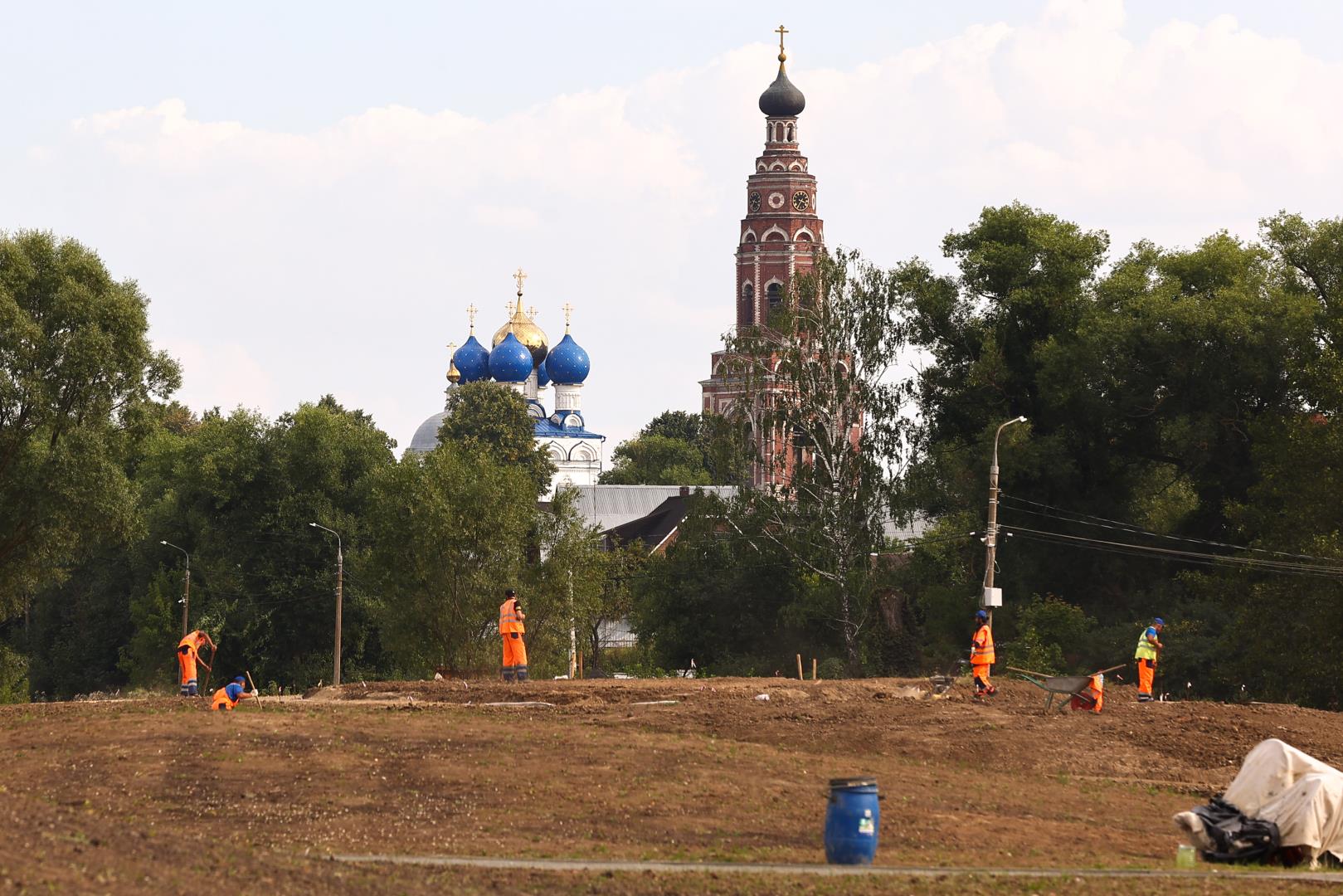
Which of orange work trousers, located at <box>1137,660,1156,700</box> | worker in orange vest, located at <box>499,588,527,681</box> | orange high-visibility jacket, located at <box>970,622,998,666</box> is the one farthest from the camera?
orange work trousers, located at <box>1137,660,1156,700</box>

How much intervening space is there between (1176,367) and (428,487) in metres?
21.2

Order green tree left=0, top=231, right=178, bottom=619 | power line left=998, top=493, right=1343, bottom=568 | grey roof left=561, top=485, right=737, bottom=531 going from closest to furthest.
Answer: green tree left=0, top=231, right=178, bottom=619
power line left=998, top=493, right=1343, bottom=568
grey roof left=561, top=485, right=737, bottom=531

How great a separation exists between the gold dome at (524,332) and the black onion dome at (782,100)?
40.0 m

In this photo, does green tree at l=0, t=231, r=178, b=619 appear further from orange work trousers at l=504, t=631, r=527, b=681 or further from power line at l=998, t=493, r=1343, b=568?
power line at l=998, t=493, r=1343, b=568

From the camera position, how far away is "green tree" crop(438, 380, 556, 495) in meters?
107

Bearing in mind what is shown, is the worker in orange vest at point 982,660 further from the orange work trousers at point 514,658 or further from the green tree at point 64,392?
the green tree at point 64,392

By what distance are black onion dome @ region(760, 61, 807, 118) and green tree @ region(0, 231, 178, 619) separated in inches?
2646

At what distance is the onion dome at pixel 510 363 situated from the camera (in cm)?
13788

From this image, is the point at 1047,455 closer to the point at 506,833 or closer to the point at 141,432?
the point at 141,432

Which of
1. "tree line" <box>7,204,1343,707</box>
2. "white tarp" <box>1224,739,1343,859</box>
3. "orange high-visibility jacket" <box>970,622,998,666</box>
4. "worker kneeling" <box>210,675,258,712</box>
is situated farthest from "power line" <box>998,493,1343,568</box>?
"white tarp" <box>1224,739,1343,859</box>

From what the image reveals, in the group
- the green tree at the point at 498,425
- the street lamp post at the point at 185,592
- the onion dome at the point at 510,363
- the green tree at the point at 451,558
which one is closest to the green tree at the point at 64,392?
the green tree at the point at 451,558

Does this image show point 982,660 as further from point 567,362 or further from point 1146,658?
point 567,362

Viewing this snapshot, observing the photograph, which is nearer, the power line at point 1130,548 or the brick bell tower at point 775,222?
the power line at point 1130,548

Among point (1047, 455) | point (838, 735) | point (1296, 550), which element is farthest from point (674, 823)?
point (1047, 455)
